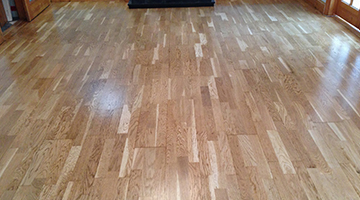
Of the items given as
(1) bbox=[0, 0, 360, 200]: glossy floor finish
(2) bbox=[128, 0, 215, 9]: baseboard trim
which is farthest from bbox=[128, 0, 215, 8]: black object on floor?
(1) bbox=[0, 0, 360, 200]: glossy floor finish

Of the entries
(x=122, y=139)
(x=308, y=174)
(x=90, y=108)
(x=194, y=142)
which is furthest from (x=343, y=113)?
(x=90, y=108)

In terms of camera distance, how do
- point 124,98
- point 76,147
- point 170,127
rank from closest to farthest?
point 76,147
point 170,127
point 124,98

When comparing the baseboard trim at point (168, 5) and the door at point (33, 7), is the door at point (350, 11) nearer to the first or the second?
the baseboard trim at point (168, 5)

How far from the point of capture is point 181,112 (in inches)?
92.1

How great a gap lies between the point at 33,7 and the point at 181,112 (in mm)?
3235

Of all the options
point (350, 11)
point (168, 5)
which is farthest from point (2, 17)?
point (350, 11)

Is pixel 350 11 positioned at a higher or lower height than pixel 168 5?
higher

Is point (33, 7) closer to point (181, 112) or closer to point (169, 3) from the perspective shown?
point (169, 3)

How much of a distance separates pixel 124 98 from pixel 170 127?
523mm

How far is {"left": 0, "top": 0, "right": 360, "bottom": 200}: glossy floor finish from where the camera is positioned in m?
1.75

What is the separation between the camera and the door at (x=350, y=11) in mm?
3803

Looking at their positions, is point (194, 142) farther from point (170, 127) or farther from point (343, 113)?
point (343, 113)

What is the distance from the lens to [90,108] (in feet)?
7.92

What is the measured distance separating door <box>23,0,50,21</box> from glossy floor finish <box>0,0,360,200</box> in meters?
0.49
